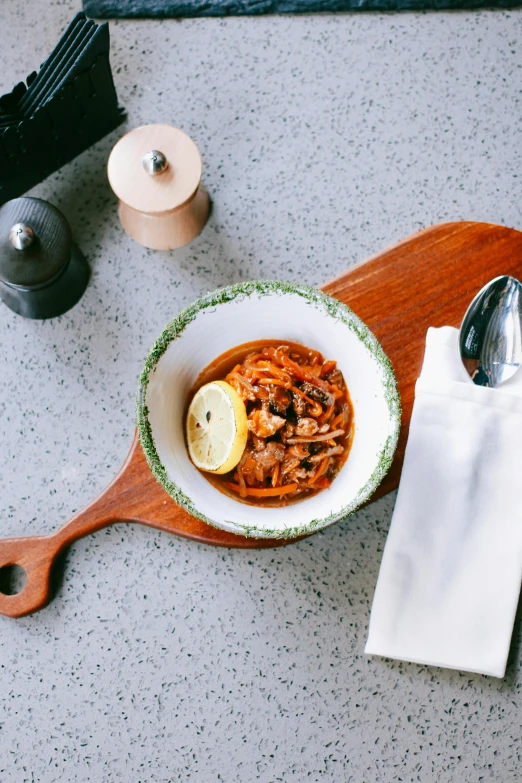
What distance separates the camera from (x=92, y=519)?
Answer: 3.34 feet

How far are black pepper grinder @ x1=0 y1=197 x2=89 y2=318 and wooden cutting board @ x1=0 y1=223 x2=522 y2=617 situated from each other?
0.86 ft

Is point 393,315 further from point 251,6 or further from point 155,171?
point 251,6

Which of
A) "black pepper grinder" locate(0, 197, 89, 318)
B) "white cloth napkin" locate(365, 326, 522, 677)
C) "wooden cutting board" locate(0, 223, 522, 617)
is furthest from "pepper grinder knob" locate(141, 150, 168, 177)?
"white cloth napkin" locate(365, 326, 522, 677)

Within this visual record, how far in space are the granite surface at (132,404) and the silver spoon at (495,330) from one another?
20 centimetres

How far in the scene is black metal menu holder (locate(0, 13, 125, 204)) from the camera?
3.36 feet

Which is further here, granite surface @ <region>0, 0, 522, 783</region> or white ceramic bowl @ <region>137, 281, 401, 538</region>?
granite surface @ <region>0, 0, 522, 783</region>

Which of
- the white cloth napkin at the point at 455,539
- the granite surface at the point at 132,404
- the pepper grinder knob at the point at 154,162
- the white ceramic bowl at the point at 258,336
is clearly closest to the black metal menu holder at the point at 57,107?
the granite surface at the point at 132,404

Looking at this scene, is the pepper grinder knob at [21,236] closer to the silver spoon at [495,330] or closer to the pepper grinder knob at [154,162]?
the pepper grinder knob at [154,162]

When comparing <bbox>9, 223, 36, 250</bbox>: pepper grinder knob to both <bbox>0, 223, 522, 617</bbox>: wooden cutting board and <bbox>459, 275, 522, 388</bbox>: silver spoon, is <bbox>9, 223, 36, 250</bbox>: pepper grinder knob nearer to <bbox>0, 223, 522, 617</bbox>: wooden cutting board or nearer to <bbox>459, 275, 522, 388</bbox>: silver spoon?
<bbox>0, 223, 522, 617</bbox>: wooden cutting board

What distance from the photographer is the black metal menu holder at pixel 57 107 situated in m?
1.02

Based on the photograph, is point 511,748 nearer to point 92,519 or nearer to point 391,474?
point 391,474

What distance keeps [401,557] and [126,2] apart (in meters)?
0.97

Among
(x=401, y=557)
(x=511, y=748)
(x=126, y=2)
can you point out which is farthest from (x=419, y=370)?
(x=126, y=2)

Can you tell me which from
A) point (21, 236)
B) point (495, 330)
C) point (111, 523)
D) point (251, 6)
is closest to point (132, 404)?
point (111, 523)
